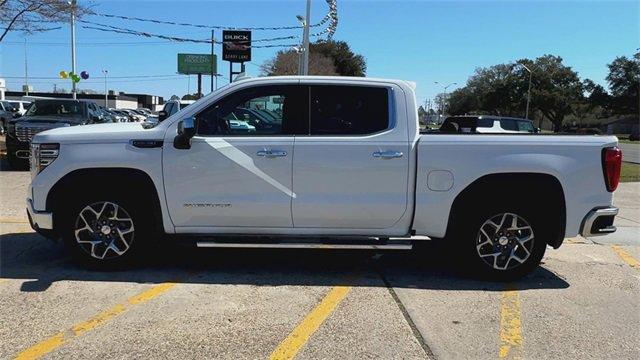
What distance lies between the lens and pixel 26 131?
12609mm

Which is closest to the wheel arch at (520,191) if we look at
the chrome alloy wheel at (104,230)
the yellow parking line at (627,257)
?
the yellow parking line at (627,257)

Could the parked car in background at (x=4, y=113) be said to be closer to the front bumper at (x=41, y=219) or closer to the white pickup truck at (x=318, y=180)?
the front bumper at (x=41, y=219)

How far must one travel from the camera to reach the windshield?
44.9 feet

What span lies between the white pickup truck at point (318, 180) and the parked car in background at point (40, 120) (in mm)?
8189

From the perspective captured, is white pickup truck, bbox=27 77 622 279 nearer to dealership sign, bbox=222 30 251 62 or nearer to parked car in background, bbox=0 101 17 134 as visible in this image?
parked car in background, bbox=0 101 17 134

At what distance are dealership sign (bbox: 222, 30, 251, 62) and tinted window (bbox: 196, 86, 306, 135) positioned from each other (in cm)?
3483

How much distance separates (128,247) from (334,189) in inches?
82.0

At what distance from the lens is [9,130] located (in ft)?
43.0

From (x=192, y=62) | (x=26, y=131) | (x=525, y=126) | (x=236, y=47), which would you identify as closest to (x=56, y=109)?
(x=26, y=131)

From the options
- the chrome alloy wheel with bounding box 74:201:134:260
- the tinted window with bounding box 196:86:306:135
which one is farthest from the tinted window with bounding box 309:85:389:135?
the chrome alloy wheel with bounding box 74:201:134:260

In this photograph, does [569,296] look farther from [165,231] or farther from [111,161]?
[111,161]

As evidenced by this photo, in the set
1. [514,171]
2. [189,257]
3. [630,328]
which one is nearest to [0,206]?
[189,257]

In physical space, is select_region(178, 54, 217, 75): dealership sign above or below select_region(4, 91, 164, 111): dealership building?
above

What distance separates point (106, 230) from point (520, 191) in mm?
3994
